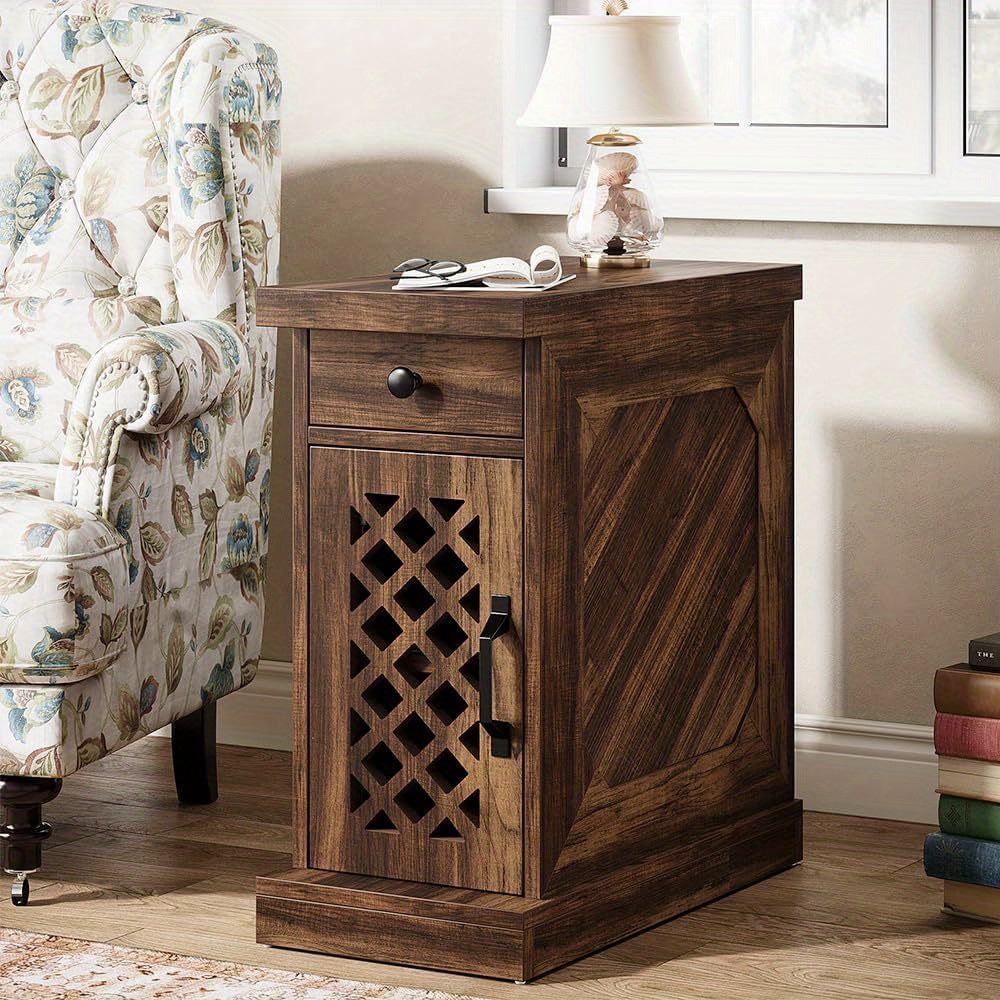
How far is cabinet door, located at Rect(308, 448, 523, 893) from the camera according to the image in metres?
2.04

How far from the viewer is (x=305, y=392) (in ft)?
6.96

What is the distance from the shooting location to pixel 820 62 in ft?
9.20

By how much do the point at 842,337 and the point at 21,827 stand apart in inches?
52.7

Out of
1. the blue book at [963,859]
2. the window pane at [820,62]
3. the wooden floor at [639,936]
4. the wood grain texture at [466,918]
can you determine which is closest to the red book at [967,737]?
the blue book at [963,859]

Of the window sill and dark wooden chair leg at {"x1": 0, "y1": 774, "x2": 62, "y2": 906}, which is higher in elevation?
the window sill

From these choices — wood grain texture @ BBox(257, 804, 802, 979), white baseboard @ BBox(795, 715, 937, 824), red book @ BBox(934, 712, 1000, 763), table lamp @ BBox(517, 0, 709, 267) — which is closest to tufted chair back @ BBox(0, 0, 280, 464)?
table lamp @ BBox(517, 0, 709, 267)

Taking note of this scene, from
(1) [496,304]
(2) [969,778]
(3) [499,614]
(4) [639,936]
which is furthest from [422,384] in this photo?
(2) [969,778]

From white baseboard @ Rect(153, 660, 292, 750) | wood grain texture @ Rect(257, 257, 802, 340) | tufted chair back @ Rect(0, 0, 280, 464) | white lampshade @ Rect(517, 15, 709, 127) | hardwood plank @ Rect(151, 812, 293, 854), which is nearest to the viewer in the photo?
wood grain texture @ Rect(257, 257, 802, 340)

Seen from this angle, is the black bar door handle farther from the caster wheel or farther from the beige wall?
the beige wall

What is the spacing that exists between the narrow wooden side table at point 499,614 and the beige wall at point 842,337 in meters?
0.47

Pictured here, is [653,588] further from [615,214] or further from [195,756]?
[195,756]

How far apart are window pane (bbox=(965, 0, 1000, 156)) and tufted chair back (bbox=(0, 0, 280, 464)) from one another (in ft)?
3.40

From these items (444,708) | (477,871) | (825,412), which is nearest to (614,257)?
(825,412)

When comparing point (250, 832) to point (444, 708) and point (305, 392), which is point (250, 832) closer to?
point (444, 708)
